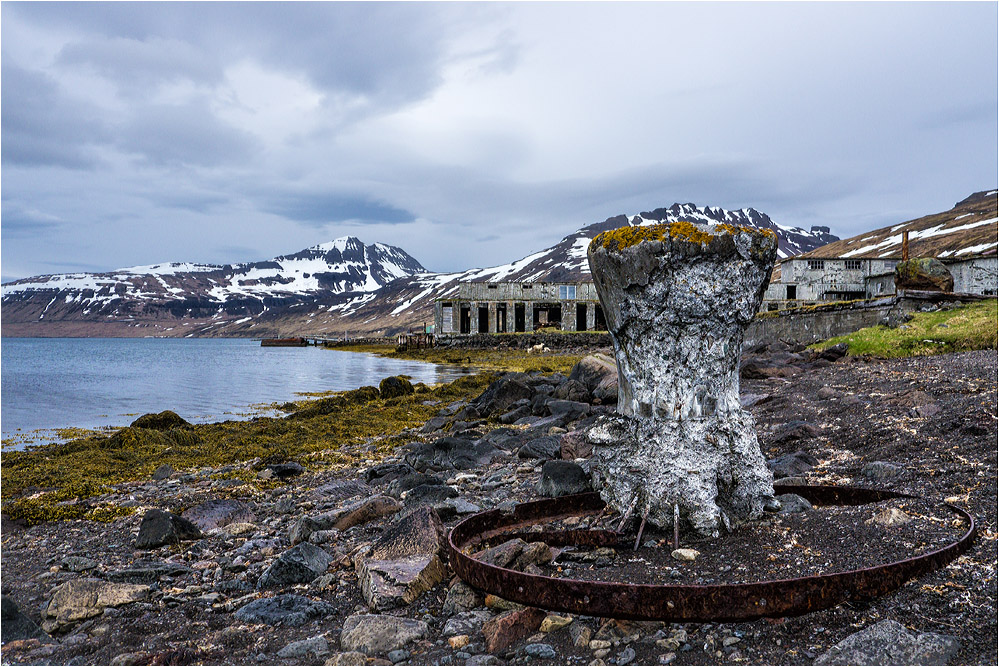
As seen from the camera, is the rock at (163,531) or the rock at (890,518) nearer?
the rock at (890,518)

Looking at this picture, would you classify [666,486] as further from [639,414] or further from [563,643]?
[563,643]

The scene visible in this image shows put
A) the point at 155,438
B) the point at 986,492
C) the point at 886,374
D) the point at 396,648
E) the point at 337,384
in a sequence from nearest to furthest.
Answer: the point at 396,648 → the point at 986,492 → the point at 886,374 → the point at 155,438 → the point at 337,384

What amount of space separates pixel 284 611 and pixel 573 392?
11.5 metres

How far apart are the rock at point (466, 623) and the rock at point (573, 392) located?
1110 centimetres

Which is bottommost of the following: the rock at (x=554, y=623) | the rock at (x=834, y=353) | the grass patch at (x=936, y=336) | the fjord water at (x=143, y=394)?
the fjord water at (x=143, y=394)

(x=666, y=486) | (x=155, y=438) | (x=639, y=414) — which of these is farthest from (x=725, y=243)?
(x=155, y=438)

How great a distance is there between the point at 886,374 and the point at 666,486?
9.46 meters

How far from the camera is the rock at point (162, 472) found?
11.6m

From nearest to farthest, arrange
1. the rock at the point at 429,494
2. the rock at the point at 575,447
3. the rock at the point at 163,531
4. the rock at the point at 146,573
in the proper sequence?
the rock at the point at 146,573 < the rock at the point at 163,531 < the rock at the point at 429,494 < the rock at the point at 575,447

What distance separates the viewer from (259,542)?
6965 mm

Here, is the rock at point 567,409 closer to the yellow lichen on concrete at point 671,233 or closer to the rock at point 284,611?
the yellow lichen on concrete at point 671,233

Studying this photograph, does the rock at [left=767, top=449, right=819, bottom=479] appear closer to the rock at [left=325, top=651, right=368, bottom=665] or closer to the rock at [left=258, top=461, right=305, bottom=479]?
the rock at [left=325, top=651, right=368, bottom=665]

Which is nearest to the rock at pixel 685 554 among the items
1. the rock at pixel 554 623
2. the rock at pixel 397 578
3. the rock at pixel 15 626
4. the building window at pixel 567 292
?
the rock at pixel 554 623

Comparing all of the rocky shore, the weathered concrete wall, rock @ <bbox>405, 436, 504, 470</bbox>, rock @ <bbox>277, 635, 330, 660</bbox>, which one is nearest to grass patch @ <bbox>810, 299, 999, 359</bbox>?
the rocky shore
